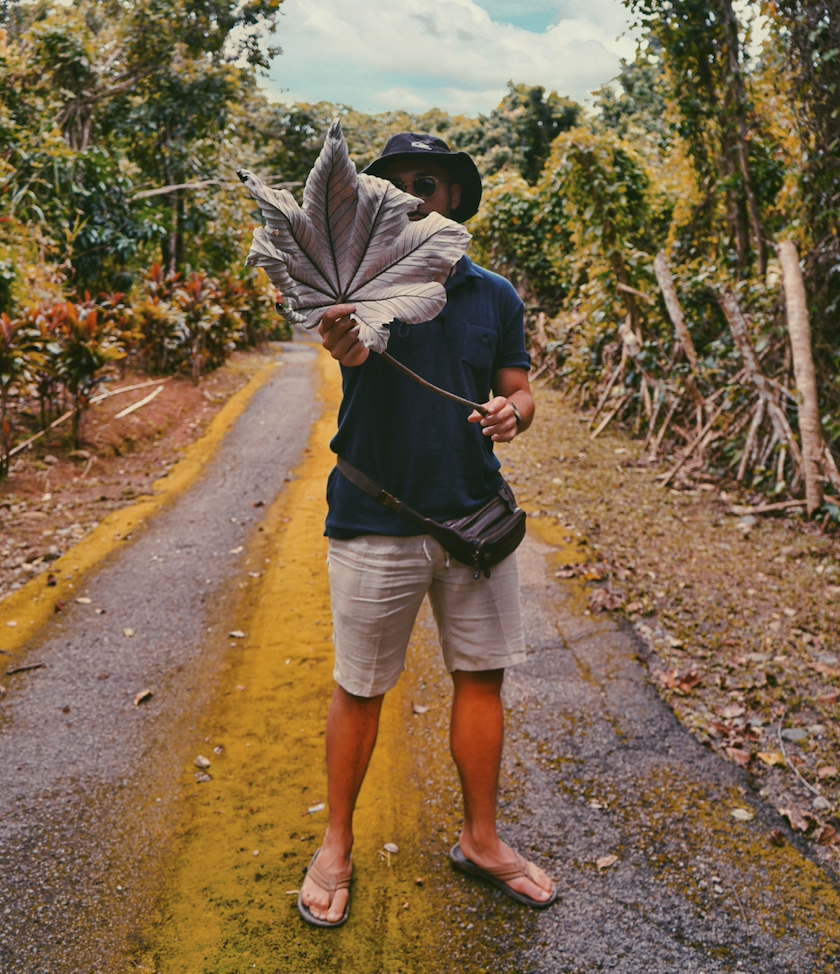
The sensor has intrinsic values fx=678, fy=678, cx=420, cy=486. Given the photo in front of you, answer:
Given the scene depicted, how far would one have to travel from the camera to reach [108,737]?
101 inches

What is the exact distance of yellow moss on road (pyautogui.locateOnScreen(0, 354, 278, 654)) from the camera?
3.37 metres

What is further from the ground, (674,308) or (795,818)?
(674,308)

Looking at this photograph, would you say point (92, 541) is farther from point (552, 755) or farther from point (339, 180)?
point (339, 180)

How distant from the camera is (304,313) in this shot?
1.23 metres

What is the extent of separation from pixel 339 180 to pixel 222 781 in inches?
79.2

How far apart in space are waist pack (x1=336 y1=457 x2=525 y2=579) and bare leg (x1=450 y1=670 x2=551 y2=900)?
0.32 metres

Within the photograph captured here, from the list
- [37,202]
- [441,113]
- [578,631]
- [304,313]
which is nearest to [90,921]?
[304,313]

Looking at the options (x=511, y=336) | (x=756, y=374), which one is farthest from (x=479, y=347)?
(x=756, y=374)

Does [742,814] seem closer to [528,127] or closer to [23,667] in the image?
[23,667]

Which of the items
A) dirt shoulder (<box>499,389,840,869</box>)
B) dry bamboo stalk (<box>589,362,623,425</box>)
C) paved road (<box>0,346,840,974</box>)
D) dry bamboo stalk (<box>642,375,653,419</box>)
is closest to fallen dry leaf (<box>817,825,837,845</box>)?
dirt shoulder (<box>499,389,840,869</box>)

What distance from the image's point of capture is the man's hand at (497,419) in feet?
4.88

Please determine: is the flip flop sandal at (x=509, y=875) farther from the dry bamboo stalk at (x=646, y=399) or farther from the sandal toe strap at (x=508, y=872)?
the dry bamboo stalk at (x=646, y=399)

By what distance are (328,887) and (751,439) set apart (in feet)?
14.6

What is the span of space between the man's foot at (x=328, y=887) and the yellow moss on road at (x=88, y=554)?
206 centimetres
